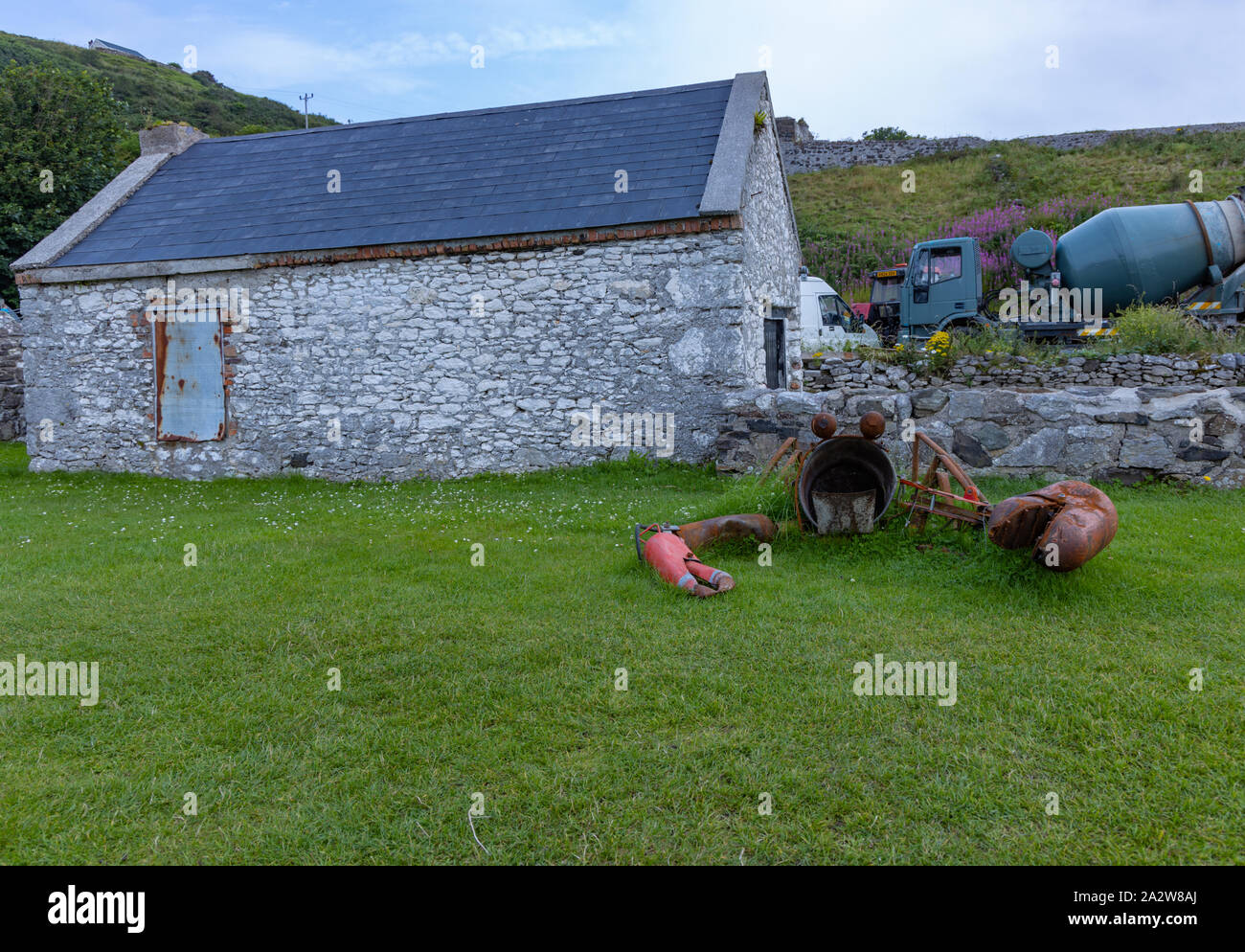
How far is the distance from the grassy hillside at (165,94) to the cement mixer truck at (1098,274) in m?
42.4

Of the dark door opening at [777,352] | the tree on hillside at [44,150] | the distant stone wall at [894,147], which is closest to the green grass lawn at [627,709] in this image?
the dark door opening at [777,352]

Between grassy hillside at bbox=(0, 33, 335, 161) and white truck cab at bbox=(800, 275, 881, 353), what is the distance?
39867 millimetres

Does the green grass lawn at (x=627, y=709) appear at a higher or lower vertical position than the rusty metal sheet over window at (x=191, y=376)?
lower

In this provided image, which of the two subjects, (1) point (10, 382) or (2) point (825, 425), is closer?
(2) point (825, 425)

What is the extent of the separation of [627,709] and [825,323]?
15910mm

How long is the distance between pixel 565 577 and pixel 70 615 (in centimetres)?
350

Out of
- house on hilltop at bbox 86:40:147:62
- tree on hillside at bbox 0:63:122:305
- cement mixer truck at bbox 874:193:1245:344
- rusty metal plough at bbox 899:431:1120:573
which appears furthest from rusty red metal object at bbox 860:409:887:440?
house on hilltop at bbox 86:40:147:62

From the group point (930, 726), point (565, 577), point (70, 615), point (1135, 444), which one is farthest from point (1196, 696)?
point (70, 615)

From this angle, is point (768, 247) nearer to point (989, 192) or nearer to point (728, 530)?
point (728, 530)

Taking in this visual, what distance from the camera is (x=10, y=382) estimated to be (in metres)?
19.1

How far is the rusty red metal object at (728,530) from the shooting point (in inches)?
267

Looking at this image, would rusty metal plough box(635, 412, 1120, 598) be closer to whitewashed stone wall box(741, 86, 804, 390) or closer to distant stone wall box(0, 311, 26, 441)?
whitewashed stone wall box(741, 86, 804, 390)

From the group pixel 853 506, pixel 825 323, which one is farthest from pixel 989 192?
pixel 853 506

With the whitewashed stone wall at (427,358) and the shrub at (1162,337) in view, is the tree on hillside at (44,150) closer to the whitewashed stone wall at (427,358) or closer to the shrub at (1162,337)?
the whitewashed stone wall at (427,358)
